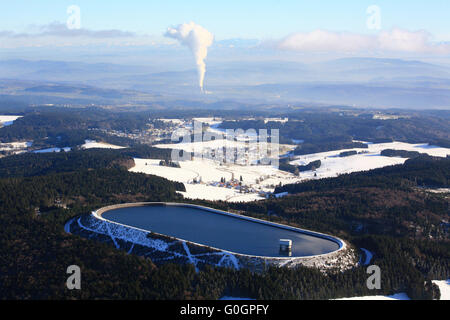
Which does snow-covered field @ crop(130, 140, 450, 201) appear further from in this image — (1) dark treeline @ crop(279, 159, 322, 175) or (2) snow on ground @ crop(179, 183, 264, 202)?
(1) dark treeline @ crop(279, 159, 322, 175)

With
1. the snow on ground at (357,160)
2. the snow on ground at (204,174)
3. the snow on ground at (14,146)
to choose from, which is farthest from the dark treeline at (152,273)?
the snow on ground at (14,146)

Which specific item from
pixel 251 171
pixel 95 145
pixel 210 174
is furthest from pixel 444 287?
pixel 95 145

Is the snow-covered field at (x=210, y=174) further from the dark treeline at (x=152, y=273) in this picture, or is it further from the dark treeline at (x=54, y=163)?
the dark treeline at (x=152, y=273)

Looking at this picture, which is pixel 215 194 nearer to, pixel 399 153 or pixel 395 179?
pixel 395 179

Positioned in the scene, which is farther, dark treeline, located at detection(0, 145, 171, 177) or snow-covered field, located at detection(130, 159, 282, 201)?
dark treeline, located at detection(0, 145, 171, 177)

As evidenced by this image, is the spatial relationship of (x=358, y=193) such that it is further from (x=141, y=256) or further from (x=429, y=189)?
(x=141, y=256)

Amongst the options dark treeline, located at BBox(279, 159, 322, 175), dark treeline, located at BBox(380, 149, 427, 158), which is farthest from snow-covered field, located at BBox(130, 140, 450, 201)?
dark treeline, located at BBox(380, 149, 427, 158)
